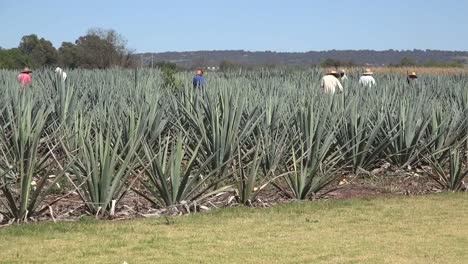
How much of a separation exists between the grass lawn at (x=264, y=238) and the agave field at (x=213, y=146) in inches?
16.7

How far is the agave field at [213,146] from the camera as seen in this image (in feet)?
25.5

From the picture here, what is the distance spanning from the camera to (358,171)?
34.3 feet

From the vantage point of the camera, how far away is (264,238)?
686 cm

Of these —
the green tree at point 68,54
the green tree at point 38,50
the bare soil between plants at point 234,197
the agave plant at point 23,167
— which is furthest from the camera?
the green tree at point 38,50

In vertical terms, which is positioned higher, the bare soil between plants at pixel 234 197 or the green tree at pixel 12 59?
the bare soil between plants at pixel 234 197

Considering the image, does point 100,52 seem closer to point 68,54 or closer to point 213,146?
point 68,54

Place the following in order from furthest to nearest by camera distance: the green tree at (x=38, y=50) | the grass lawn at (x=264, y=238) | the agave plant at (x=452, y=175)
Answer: the green tree at (x=38, y=50)
the agave plant at (x=452, y=175)
the grass lawn at (x=264, y=238)

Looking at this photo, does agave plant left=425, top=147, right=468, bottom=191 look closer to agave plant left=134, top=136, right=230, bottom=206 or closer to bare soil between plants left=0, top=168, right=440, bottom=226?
bare soil between plants left=0, top=168, right=440, bottom=226

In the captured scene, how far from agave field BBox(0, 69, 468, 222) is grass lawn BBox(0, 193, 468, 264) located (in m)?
0.42

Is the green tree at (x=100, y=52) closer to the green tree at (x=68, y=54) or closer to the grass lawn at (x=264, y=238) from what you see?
the green tree at (x=68, y=54)

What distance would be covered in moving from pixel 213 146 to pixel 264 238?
3.01 meters

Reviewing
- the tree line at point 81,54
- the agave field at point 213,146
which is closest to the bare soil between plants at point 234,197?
the agave field at point 213,146

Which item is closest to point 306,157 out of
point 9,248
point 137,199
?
point 137,199

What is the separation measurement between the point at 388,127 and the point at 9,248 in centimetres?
599
